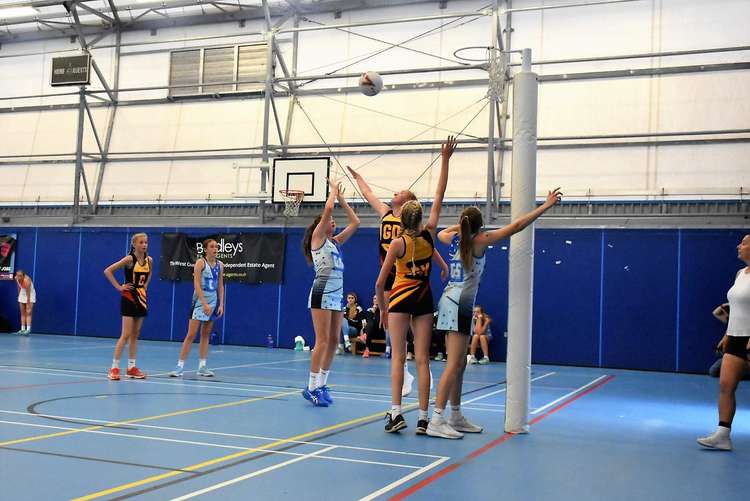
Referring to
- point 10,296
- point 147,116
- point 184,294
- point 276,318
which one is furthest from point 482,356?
point 10,296

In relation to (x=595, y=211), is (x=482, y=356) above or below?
below

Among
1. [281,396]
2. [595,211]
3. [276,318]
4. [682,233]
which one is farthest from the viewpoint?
[276,318]

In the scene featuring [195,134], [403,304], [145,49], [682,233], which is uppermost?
[145,49]

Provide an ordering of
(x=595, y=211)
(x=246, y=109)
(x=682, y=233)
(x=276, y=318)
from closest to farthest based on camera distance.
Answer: (x=682, y=233) < (x=595, y=211) < (x=276, y=318) < (x=246, y=109)

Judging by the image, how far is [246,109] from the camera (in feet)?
68.5

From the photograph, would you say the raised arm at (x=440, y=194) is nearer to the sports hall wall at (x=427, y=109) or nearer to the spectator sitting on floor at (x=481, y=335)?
the spectator sitting on floor at (x=481, y=335)

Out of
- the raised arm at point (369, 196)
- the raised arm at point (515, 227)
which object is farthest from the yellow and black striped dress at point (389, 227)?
the raised arm at point (515, 227)

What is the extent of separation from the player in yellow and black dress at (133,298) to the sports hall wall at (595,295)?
8.43m

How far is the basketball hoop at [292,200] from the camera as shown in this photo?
1822cm

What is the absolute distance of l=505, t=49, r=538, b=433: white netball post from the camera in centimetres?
709

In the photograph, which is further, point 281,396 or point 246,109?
point 246,109

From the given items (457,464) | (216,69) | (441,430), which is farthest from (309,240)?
(216,69)

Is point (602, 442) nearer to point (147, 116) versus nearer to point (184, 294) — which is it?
point (184, 294)

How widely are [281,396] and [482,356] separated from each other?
875cm
